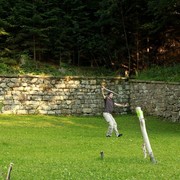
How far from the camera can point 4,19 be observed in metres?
29.5

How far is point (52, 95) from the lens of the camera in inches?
966

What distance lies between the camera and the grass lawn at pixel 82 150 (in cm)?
854

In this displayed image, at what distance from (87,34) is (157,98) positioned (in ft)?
32.8

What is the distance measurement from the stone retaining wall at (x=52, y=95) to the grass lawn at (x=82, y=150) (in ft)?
8.50

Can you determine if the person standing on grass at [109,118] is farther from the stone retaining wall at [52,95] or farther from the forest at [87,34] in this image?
the forest at [87,34]

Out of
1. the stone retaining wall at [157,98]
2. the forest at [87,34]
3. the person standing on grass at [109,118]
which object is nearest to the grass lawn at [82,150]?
the person standing on grass at [109,118]

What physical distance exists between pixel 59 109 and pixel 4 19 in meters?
8.79

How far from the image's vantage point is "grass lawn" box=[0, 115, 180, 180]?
336 inches

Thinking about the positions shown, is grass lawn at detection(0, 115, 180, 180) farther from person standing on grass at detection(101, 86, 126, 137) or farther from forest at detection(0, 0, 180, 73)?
forest at detection(0, 0, 180, 73)

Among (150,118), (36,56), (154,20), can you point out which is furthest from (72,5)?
(150,118)

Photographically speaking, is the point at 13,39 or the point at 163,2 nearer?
the point at 163,2

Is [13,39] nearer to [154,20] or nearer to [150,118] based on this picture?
[154,20]

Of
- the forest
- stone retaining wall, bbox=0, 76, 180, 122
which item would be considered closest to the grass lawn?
stone retaining wall, bbox=0, 76, 180, 122

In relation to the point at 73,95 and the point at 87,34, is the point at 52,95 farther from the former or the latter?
the point at 87,34
